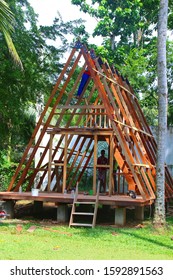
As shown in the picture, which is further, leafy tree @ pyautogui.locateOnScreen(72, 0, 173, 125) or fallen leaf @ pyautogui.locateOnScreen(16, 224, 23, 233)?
leafy tree @ pyautogui.locateOnScreen(72, 0, 173, 125)

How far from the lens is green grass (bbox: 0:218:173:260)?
7.32 meters

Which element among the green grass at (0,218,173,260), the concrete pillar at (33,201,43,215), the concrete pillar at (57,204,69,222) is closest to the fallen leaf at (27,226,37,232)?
the green grass at (0,218,173,260)

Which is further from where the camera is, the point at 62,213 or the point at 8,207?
the point at 8,207

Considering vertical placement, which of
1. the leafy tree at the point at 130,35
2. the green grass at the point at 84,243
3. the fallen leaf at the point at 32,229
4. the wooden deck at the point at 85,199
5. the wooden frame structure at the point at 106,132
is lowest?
the green grass at the point at 84,243

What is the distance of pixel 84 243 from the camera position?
28.1 feet

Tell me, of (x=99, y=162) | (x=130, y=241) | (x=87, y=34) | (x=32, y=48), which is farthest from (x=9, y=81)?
(x=87, y=34)

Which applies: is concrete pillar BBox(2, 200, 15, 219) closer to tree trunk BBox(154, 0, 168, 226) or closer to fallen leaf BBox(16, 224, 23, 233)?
fallen leaf BBox(16, 224, 23, 233)

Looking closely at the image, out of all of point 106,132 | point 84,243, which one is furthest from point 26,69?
point 84,243

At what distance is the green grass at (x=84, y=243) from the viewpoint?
A: 7320 millimetres

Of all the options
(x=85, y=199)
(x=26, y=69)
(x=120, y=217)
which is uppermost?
(x=26, y=69)

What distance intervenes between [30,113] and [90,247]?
1129 cm

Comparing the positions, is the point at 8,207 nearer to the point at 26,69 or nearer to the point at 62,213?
the point at 62,213

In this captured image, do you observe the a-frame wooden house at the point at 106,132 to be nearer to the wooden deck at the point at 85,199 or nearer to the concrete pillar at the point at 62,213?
the wooden deck at the point at 85,199

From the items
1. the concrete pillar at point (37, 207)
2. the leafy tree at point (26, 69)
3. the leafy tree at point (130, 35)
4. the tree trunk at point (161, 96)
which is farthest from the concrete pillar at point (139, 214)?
the leafy tree at point (130, 35)
